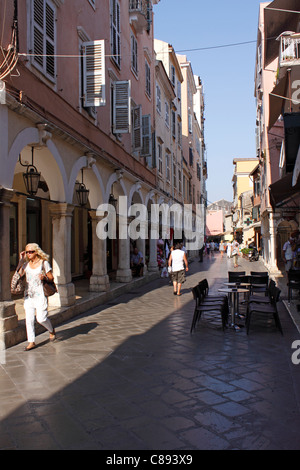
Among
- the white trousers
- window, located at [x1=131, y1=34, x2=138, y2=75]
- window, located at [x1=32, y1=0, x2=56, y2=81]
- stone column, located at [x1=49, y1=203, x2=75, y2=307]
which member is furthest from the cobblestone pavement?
window, located at [x1=131, y1=34, x2=138, y2=75]

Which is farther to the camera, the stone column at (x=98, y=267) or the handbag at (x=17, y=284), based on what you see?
the stone column at (x=98, y=267)

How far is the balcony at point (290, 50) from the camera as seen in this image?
46.0 ft

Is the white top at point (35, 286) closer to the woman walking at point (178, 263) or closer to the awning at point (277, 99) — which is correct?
the woman walking at point (178, 263)

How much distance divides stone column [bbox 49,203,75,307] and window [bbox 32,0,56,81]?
2913mm

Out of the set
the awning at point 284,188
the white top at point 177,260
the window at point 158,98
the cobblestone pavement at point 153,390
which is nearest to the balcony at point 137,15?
the window at point 158,98

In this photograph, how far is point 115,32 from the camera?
45.9ft

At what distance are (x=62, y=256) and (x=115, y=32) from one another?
8740 mm

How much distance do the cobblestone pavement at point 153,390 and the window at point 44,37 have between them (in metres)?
5.44

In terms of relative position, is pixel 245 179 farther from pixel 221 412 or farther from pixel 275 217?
pixel 221 412

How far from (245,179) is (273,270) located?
4171 centimetres

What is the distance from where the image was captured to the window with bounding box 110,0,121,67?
45.0 feet

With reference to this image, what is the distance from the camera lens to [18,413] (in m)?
4.09

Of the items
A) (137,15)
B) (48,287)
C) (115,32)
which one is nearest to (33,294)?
(48,287)

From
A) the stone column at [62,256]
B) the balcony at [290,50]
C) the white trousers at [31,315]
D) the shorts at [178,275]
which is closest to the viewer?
the white trousers at [31,315]
